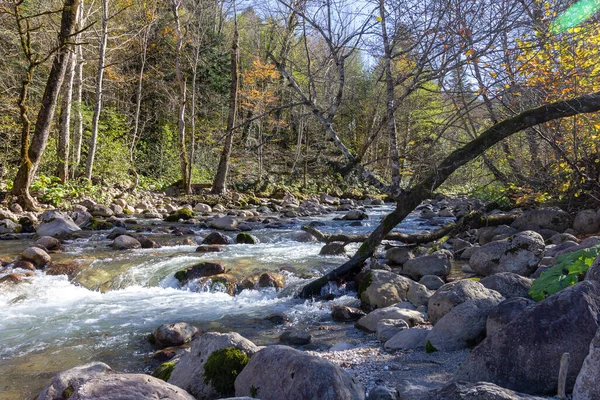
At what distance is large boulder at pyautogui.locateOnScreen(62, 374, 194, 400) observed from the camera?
248 cm

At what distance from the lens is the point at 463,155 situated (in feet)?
19.2

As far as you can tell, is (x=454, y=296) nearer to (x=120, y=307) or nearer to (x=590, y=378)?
(x=590, y=378)

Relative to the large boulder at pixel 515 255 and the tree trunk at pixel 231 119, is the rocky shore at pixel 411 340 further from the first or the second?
the tree trunk at pixel 231 119

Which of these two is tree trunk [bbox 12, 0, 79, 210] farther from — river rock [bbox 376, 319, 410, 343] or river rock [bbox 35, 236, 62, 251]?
river rock [bbox 376, 319, 410, 343]

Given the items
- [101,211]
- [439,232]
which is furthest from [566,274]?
[101,211]

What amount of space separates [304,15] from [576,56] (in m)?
3.98

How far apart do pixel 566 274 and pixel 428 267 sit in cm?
358

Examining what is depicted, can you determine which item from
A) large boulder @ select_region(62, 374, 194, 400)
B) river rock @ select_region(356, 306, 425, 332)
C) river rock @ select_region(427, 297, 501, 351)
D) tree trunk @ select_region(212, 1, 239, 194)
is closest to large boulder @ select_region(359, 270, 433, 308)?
river rock @ select_region(356, 306, 425, 332)

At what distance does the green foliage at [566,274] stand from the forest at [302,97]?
6.39ft

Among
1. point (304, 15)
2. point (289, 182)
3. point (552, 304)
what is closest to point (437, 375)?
point (552, 304)

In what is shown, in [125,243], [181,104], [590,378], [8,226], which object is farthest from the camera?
[181,104]

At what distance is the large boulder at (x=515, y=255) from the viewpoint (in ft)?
21.7

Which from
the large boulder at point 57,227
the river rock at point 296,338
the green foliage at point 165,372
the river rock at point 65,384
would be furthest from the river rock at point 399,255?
the large boulder at point 57,227

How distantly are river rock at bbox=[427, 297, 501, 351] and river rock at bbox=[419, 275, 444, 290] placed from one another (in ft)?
8.03
